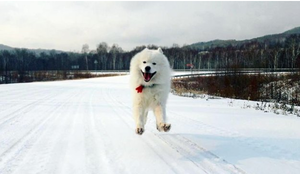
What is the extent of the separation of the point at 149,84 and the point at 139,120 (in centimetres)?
81

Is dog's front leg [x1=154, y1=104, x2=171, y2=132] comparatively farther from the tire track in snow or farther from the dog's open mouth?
the tire track in snow

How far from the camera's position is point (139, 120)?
503 cm

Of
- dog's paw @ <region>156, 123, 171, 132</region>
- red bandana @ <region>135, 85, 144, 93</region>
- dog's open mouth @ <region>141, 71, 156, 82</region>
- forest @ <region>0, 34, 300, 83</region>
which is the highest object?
forest @ <region>0, 34, 300, 83</region>

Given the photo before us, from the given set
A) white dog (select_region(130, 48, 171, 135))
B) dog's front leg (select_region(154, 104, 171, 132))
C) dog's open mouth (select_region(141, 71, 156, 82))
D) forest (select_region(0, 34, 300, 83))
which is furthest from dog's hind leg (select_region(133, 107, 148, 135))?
forest (select_region(0, 34, 300, 83))

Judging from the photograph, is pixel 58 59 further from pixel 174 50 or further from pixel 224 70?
pixel 224 70

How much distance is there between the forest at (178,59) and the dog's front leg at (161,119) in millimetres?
57196

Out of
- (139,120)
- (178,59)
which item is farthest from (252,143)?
(178,59)

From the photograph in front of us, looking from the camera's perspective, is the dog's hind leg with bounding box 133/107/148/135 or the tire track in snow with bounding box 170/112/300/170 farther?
the dog's hind leg with bounding box 133/107/148/135

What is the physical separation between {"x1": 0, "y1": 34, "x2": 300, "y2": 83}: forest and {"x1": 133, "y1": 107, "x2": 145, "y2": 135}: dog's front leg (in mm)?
57342

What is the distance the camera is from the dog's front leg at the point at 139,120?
15.9 feet

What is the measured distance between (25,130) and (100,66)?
316 ft

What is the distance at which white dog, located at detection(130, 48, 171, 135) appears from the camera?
5230 millimetres

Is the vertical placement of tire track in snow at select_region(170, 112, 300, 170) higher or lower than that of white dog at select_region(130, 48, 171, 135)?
lower

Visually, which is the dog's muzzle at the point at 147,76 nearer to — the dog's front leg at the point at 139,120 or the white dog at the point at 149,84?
the white dog at the point at 149,84
